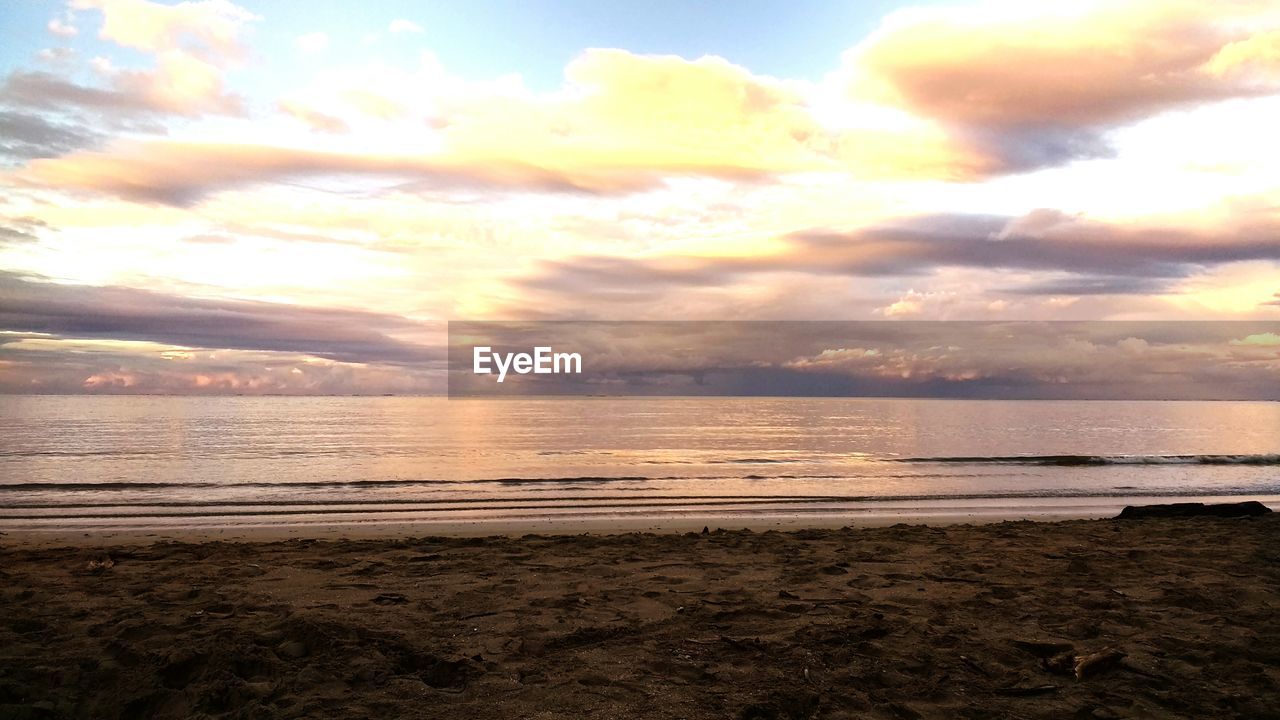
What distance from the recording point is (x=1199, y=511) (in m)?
15.4

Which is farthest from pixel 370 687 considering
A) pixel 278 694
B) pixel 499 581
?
pixel 499 581

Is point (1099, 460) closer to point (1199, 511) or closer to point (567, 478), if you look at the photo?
point (1199, 511)

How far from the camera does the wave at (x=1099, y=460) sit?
38.1 m

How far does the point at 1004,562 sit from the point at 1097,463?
33640mm

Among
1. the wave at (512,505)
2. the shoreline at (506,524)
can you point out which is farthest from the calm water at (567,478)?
the shoreline at (506,524)

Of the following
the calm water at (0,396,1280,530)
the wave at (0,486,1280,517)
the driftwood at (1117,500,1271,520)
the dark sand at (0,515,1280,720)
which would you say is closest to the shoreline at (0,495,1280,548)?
the calm water at (0,396,1280,530)

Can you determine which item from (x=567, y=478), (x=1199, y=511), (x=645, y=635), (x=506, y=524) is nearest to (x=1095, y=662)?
(x=645, y=635)

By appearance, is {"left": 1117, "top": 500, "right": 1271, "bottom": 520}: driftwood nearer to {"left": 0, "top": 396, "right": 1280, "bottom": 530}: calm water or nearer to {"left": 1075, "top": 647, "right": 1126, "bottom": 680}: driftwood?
{"left": 0, "top": 396, "right": 1280, "bottom": 530}: calm water

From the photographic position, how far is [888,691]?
5.29m

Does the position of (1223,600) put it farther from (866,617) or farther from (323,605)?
(323,605)

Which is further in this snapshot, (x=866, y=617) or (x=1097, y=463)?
(x=1097, y=463)

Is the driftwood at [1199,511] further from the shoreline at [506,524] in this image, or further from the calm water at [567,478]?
the calm water at [567,478]

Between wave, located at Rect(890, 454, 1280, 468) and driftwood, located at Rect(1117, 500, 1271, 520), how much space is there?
22.6m

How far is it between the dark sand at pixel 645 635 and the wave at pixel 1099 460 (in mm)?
29388
